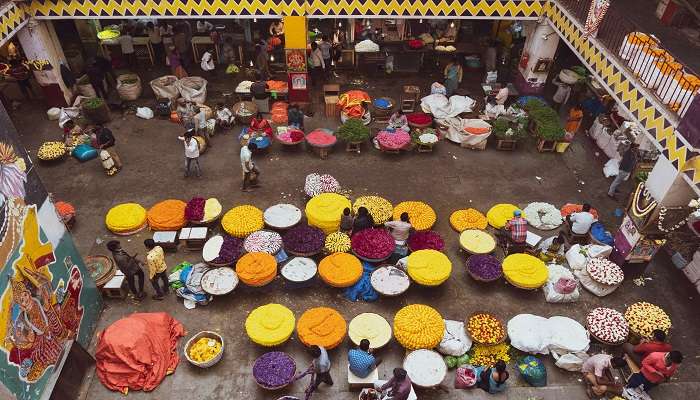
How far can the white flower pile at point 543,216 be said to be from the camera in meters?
12.4

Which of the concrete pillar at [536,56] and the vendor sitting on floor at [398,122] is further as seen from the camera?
the concrete pillar at [536,56]

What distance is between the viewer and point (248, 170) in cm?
1301

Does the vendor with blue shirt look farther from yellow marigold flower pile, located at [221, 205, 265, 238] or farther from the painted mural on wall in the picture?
the painted mural on wall

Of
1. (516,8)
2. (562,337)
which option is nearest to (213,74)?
(516,8)

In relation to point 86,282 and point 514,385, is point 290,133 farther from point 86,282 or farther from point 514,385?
point 514,385

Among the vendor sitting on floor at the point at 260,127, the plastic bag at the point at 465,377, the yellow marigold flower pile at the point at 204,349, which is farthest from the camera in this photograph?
the vendor sitting on floor at the point at 260,127

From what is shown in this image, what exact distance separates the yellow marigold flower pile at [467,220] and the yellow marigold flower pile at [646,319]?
12.4 feet

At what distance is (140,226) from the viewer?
1201 cm

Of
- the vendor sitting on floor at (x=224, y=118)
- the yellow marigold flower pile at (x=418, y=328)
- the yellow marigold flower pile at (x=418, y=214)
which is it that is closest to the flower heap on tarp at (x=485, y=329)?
the yellow marigold flower pile at (x=418, y=328)

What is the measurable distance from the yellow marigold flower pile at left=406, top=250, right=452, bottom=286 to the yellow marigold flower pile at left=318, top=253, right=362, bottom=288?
1185mm

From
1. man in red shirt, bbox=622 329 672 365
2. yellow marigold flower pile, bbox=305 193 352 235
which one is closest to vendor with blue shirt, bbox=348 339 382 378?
yellow marigold flower pile, bbox=305 193 352 235

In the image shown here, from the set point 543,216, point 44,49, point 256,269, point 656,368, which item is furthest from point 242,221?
point 44,49

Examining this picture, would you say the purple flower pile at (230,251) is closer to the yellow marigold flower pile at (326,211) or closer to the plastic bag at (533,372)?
the yellow marigold flower pile at (326,211)

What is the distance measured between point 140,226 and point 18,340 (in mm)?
5119
